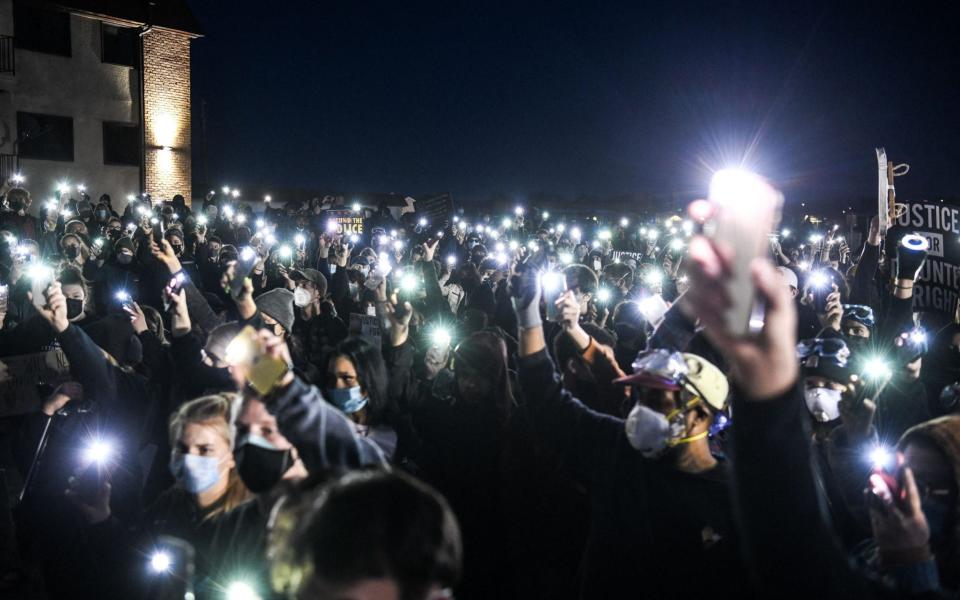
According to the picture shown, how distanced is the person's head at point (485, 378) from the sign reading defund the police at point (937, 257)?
4.90m

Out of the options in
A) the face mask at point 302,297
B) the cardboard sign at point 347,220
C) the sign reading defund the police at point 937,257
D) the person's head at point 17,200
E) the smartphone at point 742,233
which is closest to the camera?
the smartphone at point 742,233

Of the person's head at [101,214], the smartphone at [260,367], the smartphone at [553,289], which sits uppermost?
the person's head at [101,214]

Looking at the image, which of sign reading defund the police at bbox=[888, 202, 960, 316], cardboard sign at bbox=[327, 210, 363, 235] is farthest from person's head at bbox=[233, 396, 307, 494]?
cardboard sign at bbox=[327, 210, 363, 235]

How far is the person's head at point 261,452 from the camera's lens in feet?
9.59

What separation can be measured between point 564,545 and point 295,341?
3262mm

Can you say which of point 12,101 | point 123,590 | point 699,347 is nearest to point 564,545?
point 699,347

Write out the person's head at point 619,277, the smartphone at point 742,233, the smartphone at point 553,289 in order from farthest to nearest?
1. the person's head at point 619,277
2. the smartphone at point 553,289
3. the smartphone at point 742,233

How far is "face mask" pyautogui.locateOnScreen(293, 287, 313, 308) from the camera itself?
7.96 m

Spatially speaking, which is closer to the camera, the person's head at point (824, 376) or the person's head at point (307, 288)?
the person's head at point (824, 376)

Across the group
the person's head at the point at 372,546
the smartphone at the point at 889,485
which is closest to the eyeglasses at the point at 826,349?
the smartphone at the point at 889,485

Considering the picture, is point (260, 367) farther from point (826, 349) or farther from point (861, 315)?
point (861, 315)

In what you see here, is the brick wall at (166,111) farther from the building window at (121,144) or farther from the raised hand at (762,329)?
the raised hand at (762,329)

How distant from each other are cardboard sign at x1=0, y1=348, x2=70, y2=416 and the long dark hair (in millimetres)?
2971

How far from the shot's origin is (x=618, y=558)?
10.9 ft
